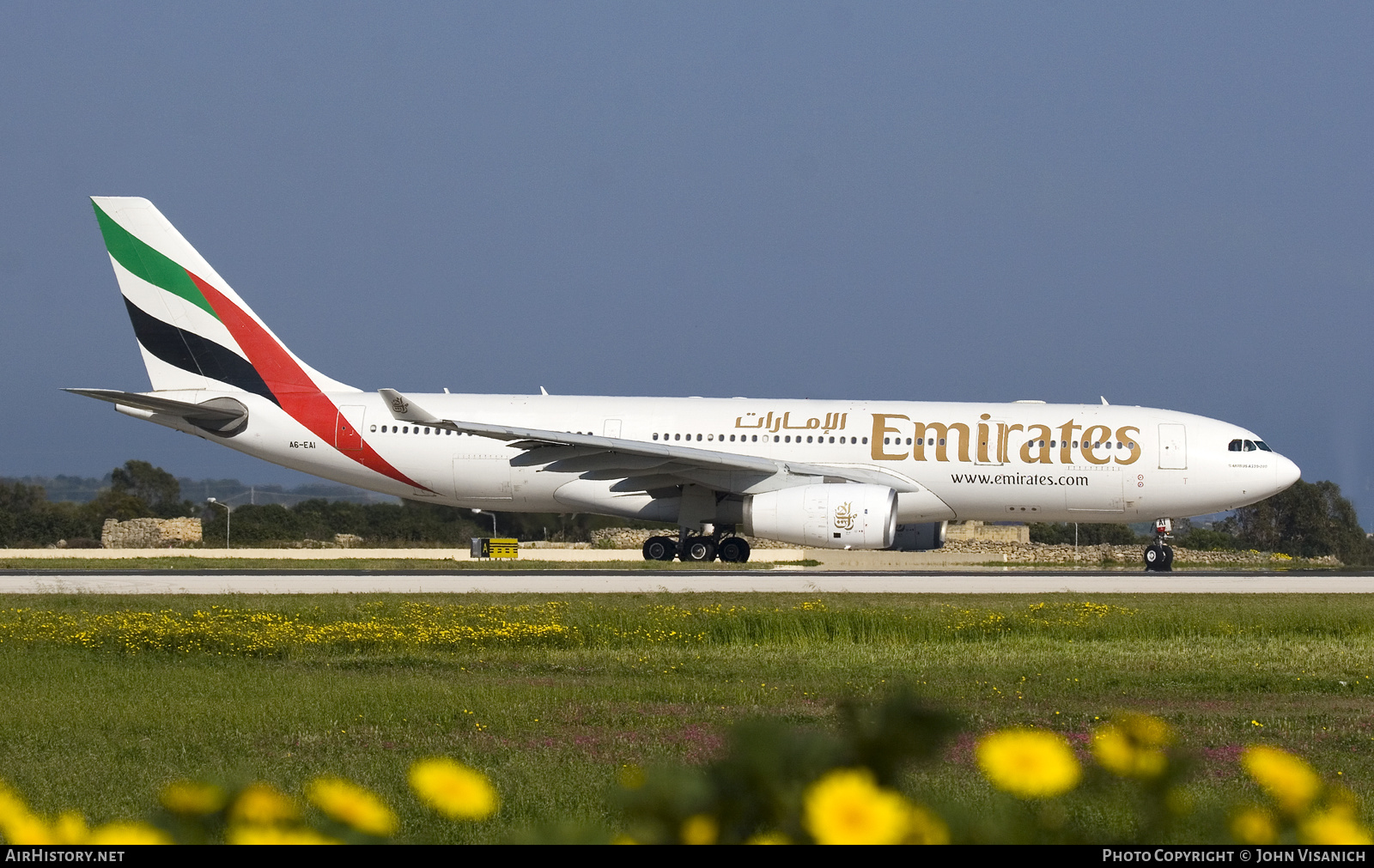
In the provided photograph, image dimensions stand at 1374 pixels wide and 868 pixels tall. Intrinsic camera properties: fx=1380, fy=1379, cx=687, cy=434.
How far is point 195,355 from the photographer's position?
2775 centimetres

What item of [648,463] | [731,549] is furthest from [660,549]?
[648,463]

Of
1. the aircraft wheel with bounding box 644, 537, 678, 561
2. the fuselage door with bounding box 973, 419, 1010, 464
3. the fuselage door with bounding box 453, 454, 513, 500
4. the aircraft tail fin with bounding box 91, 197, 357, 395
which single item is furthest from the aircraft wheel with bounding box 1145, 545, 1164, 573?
the aircraft tail fin with bounding box 91, 197, 357, 395

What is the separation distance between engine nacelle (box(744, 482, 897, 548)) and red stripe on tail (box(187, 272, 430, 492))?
750 cm

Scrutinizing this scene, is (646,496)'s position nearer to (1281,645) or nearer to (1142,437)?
(1142,437)

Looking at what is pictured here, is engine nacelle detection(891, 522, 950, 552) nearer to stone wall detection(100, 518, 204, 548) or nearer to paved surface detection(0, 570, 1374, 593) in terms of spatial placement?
paved surface detection(0, 570, 1374, 593)

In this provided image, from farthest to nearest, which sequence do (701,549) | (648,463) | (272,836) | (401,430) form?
1. (701,549)
2. (401,430)
3. (648,463)
4. (272,836)

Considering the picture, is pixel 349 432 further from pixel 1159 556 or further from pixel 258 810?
pixel 258 810

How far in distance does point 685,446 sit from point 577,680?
1563 centimetres

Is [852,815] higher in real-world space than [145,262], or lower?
lower

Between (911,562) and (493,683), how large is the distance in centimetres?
2815

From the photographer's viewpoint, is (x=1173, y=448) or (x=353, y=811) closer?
(x=353, y=811)

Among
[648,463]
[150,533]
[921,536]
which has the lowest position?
[150,533]

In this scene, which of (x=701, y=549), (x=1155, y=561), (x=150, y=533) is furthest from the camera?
(x=150, y=533)

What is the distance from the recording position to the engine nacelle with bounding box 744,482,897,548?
23.8m
